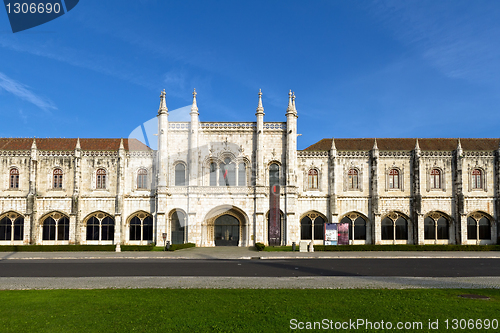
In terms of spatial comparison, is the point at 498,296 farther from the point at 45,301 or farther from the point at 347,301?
the point at 45,301

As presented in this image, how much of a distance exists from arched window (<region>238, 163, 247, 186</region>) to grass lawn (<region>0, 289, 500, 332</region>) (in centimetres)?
3217

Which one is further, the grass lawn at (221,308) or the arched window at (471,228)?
the arched window at (471,228)

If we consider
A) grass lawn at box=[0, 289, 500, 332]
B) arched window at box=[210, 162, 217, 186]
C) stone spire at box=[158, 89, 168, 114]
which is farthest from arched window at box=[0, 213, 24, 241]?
grass lawn at box=[0, 289, 500, 332]

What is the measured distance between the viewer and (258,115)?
47156 millimetres

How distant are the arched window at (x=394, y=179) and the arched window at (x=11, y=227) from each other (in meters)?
43.0

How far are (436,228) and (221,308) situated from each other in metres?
42.8

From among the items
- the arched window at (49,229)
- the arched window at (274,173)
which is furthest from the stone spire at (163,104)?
the arched window at (49,229)

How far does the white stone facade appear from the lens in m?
46.9

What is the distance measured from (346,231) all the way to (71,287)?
A: 32.3 meters

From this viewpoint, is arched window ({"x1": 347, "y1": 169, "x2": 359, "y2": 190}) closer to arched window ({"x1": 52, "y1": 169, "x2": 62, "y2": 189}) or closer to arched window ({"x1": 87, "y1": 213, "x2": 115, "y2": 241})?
arched window ({"x1": 87, "y1": 213, "x2": 115, "y2": 241})

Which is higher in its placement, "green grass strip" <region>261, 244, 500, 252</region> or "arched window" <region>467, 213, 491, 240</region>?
"arched window" <region>467, 213, 491, 240</region>

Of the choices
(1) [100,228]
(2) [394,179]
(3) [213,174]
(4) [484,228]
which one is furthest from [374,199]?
(1) [100,228]

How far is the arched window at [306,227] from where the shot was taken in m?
48.4

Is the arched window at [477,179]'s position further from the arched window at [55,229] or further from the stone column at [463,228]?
the arched window at [55,229]
